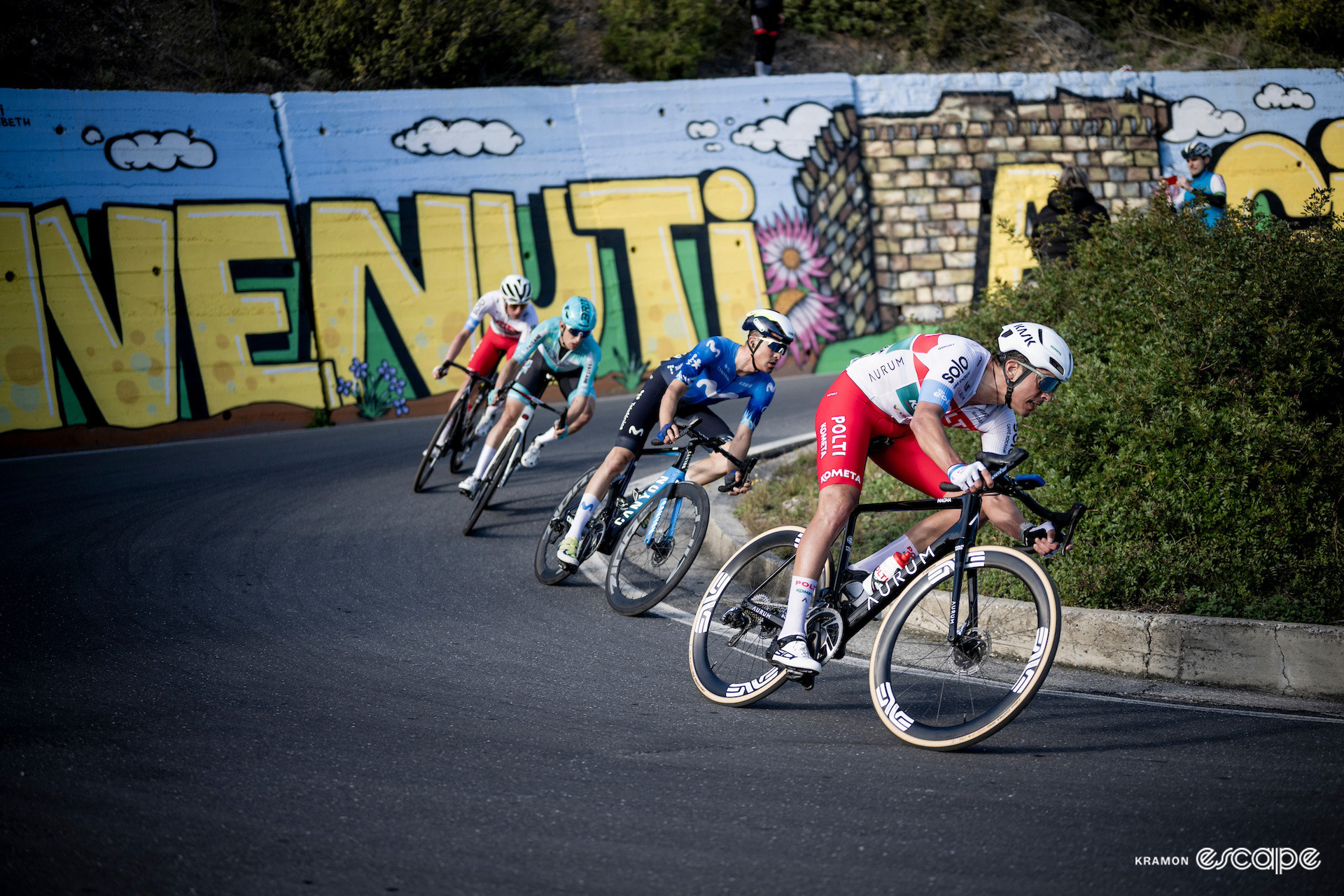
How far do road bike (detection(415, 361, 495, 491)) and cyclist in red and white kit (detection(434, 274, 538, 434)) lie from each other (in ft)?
0.27

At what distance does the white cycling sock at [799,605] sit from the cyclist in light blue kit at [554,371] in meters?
4.10

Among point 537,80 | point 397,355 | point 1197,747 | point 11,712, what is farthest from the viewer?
point 537,80

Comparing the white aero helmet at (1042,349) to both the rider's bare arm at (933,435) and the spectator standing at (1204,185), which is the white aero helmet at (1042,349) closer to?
the rider's bare arm at (933,435)

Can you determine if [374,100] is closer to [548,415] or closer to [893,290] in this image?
[548,415]

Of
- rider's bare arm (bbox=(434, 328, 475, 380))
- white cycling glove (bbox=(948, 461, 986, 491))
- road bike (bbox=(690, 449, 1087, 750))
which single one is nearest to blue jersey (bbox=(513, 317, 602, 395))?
rider's bare arm (bbox=(434, 328, 475, 380))

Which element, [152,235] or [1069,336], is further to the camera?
[152,235]

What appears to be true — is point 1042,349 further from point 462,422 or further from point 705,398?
point 462,422

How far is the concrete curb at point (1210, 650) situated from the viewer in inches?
204

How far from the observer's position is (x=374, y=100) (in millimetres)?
16953

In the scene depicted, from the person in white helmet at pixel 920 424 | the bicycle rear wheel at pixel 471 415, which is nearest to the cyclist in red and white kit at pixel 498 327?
the bicycle rear wheel at pixel 471 415

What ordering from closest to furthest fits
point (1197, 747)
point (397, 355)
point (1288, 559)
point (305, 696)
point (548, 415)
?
point (1197, 747) < point (305, 696) < point (1288, 559) < point (548, 415) < point (397, 355)

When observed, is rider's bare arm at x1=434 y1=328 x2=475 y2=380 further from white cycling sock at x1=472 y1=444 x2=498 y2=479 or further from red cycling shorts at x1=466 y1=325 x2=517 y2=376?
white cycling sock at x1=472 y1=444 x2=498 y2=479

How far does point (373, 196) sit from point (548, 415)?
4998 mm

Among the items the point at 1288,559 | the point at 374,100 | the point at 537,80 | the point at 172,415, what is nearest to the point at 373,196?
the point at 374,100
